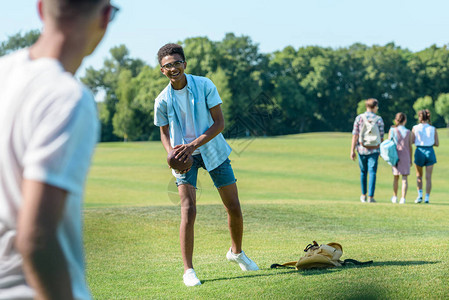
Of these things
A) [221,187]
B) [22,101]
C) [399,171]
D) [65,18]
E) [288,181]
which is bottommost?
[288,181]

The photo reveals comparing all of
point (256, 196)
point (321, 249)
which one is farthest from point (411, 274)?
point (256, 196)

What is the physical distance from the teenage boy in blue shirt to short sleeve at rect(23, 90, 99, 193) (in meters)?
4.60

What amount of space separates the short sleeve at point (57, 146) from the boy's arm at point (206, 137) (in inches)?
175

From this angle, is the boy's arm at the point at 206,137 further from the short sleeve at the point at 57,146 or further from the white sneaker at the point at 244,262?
the short sleeve at the point at 57,146

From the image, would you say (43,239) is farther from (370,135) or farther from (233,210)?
(370,135)

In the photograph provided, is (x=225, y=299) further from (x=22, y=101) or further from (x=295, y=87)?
(x=295, y=87)

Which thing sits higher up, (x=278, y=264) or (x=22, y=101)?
(x=22, y=101)

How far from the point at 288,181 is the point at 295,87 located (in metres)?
75.3

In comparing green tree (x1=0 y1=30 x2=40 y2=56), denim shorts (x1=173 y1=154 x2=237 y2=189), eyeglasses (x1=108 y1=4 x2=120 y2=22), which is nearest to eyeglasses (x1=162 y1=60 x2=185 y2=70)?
denim shorts (x1=173 y1=154 x2=237 y2=189)

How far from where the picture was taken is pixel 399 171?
16125mm

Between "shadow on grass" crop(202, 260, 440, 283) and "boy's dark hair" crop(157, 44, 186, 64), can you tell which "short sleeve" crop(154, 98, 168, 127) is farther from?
"shadow on grass" crop(202, 260, 440, 283)

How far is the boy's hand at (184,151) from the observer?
19.8ft

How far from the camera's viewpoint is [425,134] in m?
16.1

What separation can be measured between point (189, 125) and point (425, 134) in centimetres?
1121
